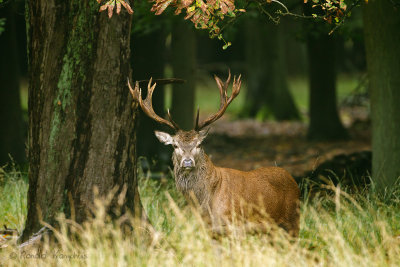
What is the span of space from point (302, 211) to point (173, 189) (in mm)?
1662

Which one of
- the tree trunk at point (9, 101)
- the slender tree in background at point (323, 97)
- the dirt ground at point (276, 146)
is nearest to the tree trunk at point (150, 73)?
the dirt ground at point (276, 146)

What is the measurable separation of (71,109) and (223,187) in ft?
5.72

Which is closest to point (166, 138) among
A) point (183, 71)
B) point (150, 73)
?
point (150, 73)

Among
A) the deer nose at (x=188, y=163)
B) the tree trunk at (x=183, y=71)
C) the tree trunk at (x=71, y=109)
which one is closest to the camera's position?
the tree trunk at (x=71, y=109)

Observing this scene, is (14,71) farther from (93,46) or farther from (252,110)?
(252,110)

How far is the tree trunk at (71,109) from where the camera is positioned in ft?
18.9

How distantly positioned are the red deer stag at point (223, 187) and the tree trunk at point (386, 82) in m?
2.07

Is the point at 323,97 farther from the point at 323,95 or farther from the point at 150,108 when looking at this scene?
the point at 150,108

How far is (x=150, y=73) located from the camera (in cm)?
1210

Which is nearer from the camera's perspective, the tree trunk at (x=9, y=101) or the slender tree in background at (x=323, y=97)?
the tree trunk at (x=9, y=101)

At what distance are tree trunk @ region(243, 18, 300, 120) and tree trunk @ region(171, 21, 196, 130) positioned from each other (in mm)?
7556

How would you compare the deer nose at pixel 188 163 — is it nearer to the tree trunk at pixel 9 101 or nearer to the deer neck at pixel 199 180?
the deer neck at pixel 199 180

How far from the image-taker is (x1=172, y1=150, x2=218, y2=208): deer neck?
6.36m

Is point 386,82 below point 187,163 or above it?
above
